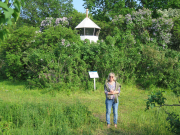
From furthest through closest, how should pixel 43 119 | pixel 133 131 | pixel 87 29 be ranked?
pixel 87 29
pixel 43 119
pixel 133 131

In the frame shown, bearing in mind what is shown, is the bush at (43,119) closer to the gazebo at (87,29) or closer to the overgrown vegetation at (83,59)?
the overgrown vegetation at (83,59)

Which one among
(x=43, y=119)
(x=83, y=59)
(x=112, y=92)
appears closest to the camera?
(x=112, y=92)

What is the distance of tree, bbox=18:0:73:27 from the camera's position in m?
33.5

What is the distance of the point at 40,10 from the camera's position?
34.0 metres

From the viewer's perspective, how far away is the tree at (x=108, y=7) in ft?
82.5

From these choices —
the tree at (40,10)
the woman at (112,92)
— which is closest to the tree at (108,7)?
the tree at (40,10)

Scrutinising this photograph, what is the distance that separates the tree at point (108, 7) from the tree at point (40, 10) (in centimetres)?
770

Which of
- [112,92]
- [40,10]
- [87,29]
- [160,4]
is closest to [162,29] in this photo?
[87,29]

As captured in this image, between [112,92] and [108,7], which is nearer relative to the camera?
[112,92]

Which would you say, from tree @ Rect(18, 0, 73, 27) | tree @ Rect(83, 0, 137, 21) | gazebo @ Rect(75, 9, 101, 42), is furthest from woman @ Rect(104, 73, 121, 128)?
tree @ Rect(18, 0, 73, 27)

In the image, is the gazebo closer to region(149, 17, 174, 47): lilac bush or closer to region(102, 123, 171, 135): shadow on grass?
region(149, 17, 174, 47): lilac bush

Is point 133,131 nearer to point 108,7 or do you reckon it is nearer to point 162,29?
point 162,29

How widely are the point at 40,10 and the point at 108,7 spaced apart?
1336cm

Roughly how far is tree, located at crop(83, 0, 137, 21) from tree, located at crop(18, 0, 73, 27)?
770cm
